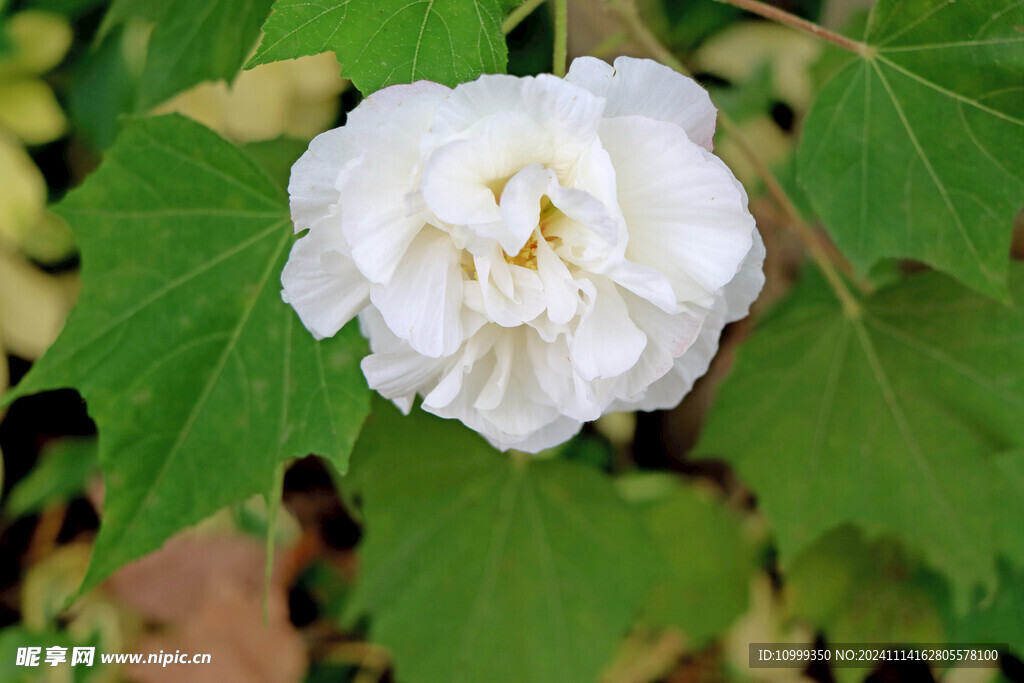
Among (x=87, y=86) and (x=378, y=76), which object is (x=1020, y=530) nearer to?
(x=378, y=76)

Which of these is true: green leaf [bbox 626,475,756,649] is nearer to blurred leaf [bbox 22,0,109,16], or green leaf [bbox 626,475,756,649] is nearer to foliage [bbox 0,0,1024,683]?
foliage [bbox 0,0,1024,683]

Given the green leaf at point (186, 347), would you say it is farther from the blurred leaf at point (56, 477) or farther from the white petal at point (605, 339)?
the blurred leaf at point (56, 477)

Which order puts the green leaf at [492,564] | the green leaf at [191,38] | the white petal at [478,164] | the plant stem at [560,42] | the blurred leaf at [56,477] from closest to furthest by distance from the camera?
the white petal at [478,164] → the plant stem at [560,42] → the green leaf at [191,38] → the green leaf at [492,564] → the blurred leaf at [56,477]

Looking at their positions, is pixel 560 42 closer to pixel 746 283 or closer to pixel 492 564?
pixel 746 283

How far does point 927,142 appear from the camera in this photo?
1.92 feet

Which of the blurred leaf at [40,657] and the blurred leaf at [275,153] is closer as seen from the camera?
the blurred leaf at [275,153]

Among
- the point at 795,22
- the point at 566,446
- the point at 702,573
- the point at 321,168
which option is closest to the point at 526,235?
the point at 321,168

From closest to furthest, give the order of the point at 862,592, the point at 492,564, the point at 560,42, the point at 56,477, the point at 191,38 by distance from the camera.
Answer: the point at 560,42, the point at 191,38, the point at 492,564, the point at 862,592, the point at 56,477

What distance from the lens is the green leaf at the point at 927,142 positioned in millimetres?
558

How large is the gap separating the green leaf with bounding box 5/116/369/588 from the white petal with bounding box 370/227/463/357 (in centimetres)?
15

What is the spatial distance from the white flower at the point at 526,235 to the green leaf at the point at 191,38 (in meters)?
0.34

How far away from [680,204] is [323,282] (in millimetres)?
219

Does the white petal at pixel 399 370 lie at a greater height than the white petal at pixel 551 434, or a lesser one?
greater

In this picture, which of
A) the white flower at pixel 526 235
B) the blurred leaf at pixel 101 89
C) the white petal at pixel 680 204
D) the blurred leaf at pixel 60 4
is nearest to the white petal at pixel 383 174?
the white flower at pixel 526 235
